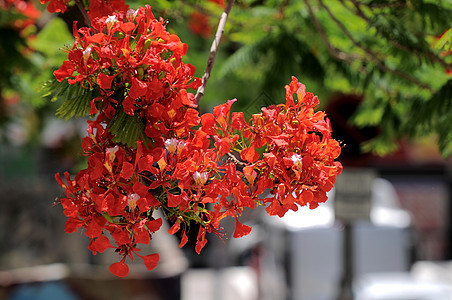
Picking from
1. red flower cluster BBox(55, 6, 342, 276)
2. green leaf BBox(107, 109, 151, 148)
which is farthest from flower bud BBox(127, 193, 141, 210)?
green leaf BBox(107, 109, 151, 148)

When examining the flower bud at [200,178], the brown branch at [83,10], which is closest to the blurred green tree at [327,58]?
the brown branch at [83,10]

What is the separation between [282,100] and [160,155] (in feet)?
1.56

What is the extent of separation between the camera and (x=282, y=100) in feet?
4.48

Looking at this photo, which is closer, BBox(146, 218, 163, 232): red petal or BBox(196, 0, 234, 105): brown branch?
BBox(146, 218, 163, 232): red petal

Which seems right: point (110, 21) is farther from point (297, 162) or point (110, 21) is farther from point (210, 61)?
point (297, 162)

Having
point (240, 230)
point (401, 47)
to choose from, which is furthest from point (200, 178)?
point (401, 47)

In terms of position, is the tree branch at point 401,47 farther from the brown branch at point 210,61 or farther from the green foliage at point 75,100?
the green foliage at point 75,100

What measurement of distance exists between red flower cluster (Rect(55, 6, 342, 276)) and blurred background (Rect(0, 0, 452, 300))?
0.59 feet

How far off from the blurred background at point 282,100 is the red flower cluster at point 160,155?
18cm

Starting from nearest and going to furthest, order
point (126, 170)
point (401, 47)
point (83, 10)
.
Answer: point (126, 170) → point (83, 10) → point (401, 47)

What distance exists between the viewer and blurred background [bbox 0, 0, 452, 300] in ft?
6.37

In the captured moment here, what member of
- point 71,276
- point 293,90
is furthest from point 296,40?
point 71,276

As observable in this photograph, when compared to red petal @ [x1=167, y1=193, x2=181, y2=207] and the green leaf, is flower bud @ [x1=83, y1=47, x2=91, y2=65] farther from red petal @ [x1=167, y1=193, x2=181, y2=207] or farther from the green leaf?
red petal @ [x1=167, y1=193, x2=181, y2=207]

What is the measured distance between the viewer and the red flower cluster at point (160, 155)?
40.3 inches
